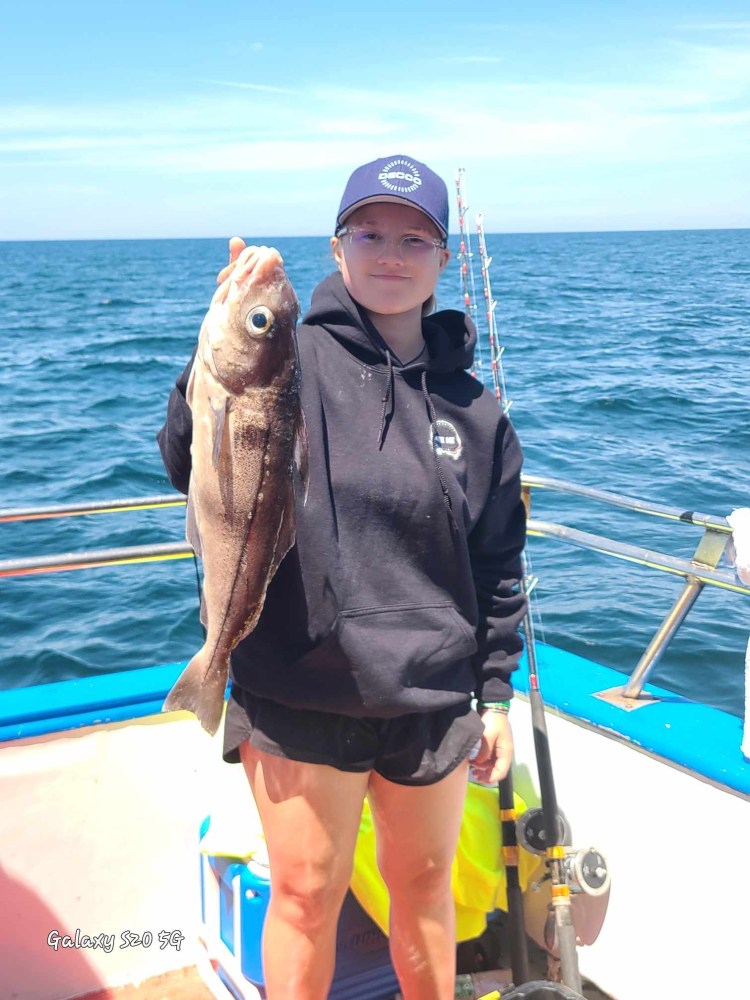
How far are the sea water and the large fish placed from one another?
117cm

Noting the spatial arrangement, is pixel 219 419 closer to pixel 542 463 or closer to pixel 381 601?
pixel 381 601

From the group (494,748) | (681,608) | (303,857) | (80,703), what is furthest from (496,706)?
(80,703)

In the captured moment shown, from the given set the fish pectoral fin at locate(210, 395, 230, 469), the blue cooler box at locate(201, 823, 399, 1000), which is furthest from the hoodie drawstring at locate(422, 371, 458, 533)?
the blue cooler box at locate(201, 823, 399, 1000)

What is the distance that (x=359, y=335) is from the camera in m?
2.25

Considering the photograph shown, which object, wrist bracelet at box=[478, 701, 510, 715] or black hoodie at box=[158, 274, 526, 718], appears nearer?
black hoodie at box=[158, 274, 526, 718]

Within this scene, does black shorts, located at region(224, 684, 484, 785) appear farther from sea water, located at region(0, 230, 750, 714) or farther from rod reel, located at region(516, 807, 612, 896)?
sea water, located at region(0, 230, 750, 714)

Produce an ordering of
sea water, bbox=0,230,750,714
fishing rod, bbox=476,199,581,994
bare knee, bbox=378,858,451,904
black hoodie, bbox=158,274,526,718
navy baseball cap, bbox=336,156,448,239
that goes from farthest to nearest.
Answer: sea water, bbox=0,230,750,714
fishing rod, bbox=476,199,581,994
bare knee, bbox=378,858,451,904
navy baseball cap, bbox=336,156,448,239
black hoodie, bbox=158,274,526,718

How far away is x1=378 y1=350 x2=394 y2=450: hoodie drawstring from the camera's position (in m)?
2.18

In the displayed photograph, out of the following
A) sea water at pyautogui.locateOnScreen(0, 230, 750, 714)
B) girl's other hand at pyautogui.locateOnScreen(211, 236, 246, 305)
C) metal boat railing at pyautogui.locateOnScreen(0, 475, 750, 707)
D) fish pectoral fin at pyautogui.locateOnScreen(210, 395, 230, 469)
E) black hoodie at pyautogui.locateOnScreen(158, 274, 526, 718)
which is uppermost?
girl's other hand at pyautogui.locateOnScreen(211, 236, 246, 305)

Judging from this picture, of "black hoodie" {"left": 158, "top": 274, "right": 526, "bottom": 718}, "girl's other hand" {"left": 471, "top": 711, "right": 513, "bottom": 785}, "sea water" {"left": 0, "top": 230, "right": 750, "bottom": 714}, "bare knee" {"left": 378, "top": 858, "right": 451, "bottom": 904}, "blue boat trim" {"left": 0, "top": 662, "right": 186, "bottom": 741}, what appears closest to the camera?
"black hoodie" {"left": 158, "top": 274, "right": 526, "bottom": 718}

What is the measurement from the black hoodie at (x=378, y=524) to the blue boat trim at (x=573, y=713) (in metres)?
0.87

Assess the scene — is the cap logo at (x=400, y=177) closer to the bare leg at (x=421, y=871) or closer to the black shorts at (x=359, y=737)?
the black shorts at (x=359, y=737)

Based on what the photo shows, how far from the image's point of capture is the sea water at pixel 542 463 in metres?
Answer: 7.37

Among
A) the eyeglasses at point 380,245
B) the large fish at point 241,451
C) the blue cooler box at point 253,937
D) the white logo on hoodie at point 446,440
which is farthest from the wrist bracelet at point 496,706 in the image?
the eyeglasses at point 380,245
